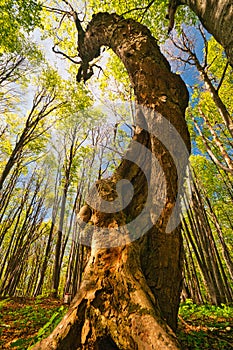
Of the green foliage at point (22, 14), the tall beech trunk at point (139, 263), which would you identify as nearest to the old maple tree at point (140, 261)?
the tall beech trunk at point (139, 263)

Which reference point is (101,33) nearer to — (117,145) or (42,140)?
(42,140)

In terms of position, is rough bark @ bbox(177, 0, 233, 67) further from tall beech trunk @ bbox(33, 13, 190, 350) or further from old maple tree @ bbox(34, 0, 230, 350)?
tall beech trunk @ bbox(33, 13, 190, 350)

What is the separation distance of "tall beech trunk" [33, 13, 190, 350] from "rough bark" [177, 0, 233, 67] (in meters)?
0.77

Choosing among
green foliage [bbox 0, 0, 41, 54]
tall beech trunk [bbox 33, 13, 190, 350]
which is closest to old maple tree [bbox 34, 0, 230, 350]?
tall beech trunk [bbox 33, 13, 190, 350]

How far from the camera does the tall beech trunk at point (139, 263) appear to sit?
4.26ft

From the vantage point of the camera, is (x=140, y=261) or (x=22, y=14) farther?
(x=22, y=14)

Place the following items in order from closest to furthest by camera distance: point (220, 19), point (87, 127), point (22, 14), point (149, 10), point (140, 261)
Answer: point (220, 19) → point (140, 261) → point (22, 14) → point (149, 10) → point (87, 127)

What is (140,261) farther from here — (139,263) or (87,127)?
(87,127)

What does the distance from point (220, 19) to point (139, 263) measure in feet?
5.40

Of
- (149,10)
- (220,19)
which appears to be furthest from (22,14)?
(220,19)

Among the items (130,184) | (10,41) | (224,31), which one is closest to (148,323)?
(130,184)

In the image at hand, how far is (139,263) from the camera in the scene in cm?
162

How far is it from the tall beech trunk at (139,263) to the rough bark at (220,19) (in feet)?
2.54

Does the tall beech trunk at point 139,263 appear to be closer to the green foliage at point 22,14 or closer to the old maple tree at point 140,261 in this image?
the old maple tree at point 140,261
